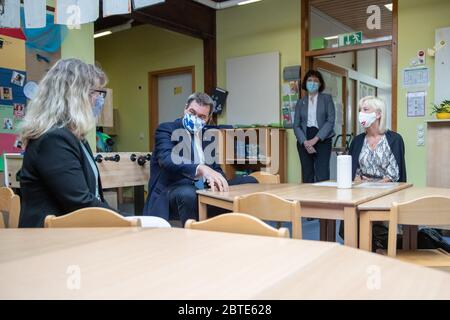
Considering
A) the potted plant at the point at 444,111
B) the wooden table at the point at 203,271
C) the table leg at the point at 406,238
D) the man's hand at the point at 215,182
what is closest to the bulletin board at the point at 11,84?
the man's hand at the point at 215,182

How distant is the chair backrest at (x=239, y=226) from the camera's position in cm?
119

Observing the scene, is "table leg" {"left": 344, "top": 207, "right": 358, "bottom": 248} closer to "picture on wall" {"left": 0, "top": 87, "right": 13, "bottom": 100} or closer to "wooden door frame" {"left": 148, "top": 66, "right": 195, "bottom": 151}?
"picture on wall" {"left": 0, "top": 87, "right": 13, "bottom": 100}

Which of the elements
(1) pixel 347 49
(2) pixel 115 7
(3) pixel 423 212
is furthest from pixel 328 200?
(1) pixel 347 49

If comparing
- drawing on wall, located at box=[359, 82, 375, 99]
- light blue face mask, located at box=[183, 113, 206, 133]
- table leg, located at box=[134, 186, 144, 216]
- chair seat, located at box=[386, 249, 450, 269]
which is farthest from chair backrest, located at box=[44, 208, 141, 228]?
drawing on wall, located at box=[359, 82, 375, 99]

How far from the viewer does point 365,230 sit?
70.5 inches

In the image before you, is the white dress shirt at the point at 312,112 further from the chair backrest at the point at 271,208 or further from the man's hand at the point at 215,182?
the chair backrest at the point at 271,208

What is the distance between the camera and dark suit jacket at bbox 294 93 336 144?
4961mm

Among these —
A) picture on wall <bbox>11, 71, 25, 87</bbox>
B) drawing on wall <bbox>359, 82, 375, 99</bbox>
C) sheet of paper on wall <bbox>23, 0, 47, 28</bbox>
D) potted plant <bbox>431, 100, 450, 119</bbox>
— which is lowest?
potted plant <bbox>431, 100, 450, 119</bbox>

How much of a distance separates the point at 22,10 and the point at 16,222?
2742 millimetres

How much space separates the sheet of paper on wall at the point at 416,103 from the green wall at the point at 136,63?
3326 millimetres

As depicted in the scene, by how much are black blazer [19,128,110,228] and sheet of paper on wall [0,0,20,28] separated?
2.47 meters

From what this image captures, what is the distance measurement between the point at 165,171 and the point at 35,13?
1965 millimetres

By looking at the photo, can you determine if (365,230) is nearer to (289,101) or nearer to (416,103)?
(416,103)

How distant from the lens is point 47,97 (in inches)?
70.0
